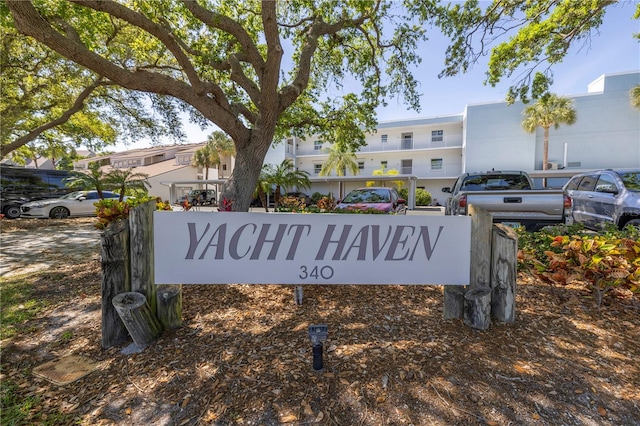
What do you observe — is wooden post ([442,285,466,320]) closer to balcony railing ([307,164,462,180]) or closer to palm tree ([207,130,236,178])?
balcony railing ([307,164,462,180])

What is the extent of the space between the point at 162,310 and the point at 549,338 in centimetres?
346

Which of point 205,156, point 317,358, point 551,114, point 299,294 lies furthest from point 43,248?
point 551,114

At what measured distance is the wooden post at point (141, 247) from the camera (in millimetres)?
2461

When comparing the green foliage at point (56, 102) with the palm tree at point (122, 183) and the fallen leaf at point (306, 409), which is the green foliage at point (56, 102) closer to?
the palm tree at point (122, 183)

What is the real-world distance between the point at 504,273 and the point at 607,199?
624 cm

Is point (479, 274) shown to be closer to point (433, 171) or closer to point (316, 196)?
point (316, 196)

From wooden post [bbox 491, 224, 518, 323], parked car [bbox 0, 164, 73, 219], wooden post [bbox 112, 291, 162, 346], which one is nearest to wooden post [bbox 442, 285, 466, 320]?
wooden post [bbox 491, 224, 518, 323]

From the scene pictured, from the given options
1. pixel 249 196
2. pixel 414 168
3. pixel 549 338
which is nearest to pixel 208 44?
pixel 249 196

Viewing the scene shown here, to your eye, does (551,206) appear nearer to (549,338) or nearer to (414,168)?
(549,338)

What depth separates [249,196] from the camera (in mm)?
5141

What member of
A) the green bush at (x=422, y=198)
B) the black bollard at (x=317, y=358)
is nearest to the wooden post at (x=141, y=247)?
the black bollard at (x=317, y=358)

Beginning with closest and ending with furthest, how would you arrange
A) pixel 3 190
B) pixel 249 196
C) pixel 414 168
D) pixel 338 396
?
pixel 338 396, pixel 249 196, pixel 3 190, pixel 414 168

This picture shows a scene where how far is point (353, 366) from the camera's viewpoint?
82.2 inches

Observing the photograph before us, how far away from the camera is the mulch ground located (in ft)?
5.62
